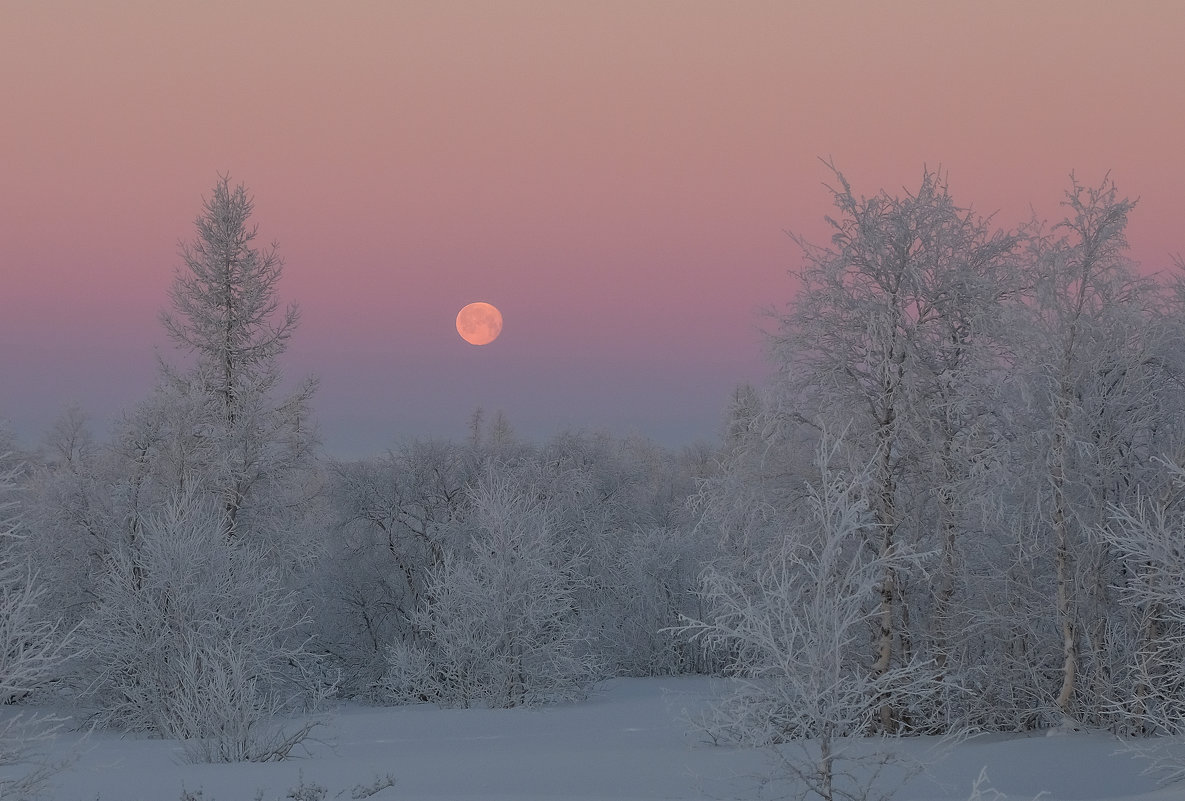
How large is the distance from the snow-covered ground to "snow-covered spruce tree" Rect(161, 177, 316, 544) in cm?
1027

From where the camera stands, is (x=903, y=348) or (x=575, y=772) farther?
(x=903, y=348)

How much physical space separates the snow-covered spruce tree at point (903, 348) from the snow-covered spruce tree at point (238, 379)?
49.6ft

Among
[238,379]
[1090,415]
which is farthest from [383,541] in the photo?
[1090,415]

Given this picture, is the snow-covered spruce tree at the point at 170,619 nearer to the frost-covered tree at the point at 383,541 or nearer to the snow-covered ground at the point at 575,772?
the snow-covered ground at the point at 575,772

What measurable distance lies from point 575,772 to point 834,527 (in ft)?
16.9

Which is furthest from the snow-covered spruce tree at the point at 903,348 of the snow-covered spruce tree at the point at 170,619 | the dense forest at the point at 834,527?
the snow-covered spruce tree at the point at 170,619

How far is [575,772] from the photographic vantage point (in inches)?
444

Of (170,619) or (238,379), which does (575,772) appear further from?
(238,379)

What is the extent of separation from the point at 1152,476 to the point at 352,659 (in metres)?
23.2

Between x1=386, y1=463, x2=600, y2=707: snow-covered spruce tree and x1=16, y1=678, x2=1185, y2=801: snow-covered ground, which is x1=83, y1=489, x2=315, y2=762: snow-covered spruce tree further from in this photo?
x1=16, y1=678, x2=1185, y2=801: snow-covered ground

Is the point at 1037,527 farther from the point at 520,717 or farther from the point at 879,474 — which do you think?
the point at 520,717

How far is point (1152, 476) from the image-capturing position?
13.4m

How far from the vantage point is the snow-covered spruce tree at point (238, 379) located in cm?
2489

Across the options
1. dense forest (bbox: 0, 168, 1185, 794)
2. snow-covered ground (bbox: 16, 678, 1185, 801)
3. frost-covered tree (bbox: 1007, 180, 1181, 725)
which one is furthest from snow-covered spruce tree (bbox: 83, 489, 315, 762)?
frost-covered tree (bbox: 1007, 180, 1181, 725)
